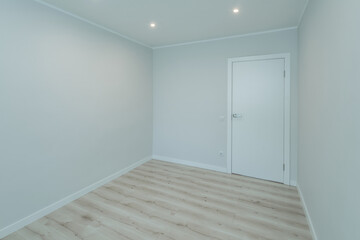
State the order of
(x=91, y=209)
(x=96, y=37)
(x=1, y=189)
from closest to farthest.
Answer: (x=1, y=189) < (x=91, y=209) < (x=96, y=37)

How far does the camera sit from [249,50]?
3.20 metres

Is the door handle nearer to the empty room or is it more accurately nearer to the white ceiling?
the empty room

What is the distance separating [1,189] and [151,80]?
298 cm

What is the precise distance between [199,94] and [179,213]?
2.20 metres

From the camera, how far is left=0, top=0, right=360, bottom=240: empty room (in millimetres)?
1580

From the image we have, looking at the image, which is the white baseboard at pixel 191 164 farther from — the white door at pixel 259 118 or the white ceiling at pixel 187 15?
the white ceiling at pixel 187 15

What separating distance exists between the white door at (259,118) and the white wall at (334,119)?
3.34ft

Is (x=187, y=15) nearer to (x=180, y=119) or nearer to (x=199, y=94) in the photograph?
(x=199, y=94)

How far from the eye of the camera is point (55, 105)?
2338 millimetres

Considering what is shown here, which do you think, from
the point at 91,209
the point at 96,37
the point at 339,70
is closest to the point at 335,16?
the point at 339,70

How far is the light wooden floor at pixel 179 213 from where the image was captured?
1.95 metres

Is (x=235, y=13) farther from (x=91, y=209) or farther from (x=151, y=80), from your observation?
(x=91, y=209)

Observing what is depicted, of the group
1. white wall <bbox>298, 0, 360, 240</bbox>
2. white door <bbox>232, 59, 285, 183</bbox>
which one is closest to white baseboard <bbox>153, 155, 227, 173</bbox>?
white door <bbox>232, 59, 285, 183</bbox>

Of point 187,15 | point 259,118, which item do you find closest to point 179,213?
point 259,118
